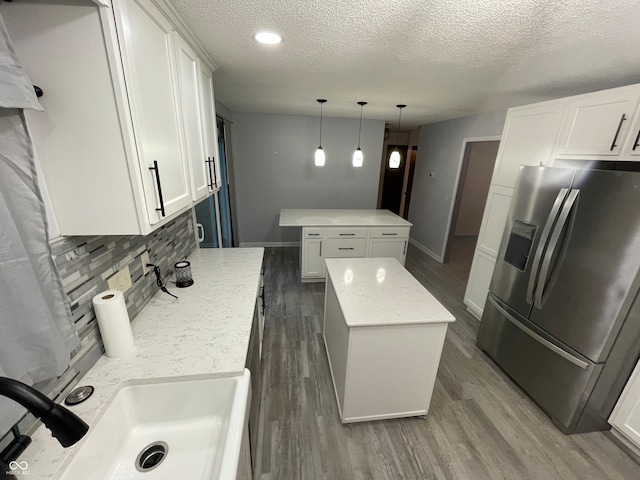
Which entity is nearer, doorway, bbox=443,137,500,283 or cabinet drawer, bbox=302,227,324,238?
cabinet drawer, bbox=302,227,324,238

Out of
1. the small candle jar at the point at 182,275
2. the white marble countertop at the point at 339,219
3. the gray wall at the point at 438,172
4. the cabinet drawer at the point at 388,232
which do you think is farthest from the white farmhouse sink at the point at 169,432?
the gray wall at the point at 438,172

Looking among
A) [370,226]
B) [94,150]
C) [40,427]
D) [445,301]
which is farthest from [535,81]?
[40,427]

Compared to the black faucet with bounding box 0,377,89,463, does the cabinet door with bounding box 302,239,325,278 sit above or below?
below

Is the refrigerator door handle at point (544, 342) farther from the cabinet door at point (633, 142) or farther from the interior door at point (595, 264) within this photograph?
the cabinet door at point (633, 142)

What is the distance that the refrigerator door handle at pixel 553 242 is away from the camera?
5.28 feet

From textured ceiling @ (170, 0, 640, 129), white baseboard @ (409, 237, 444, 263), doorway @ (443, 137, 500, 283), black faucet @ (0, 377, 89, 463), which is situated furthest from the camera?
white baseboard @ (409, 237, 444, 263)

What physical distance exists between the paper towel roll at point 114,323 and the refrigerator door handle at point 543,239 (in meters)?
2.35

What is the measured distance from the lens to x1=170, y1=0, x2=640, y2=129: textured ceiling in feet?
3.57

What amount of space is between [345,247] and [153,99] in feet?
9.13

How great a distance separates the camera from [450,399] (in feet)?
6.37

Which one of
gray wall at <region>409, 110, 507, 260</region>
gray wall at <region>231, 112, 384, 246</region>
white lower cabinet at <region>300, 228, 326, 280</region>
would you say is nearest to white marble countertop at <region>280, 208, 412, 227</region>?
white lower cabinet at <region>300, 228, 326, 280</region>

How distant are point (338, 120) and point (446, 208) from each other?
229 cm

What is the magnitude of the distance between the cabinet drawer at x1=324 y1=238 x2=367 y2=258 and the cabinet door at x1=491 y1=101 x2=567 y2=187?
1627 millimetres

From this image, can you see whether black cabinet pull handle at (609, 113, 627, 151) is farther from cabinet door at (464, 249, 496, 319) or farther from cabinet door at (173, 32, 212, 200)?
cabinet door at (173, 32, 212, 200)
